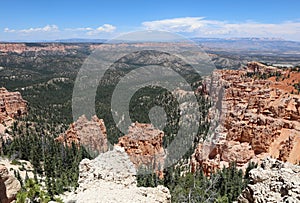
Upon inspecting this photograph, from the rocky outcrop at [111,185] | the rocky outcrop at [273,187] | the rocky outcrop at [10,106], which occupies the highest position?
the rocky outcrop at [273,187]

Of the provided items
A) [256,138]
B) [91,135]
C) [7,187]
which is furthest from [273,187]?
[91,135]

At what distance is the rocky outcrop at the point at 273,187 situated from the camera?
8.65 meters

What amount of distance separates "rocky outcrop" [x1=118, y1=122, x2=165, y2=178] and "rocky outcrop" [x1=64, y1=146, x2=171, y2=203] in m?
15.3

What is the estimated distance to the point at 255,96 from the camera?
127 feet

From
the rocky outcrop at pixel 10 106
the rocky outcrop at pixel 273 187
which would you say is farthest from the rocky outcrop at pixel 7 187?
the rocky outcrop at pixel 10 106

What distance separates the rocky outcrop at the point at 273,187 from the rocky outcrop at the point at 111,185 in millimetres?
3612

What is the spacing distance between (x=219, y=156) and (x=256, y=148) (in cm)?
395

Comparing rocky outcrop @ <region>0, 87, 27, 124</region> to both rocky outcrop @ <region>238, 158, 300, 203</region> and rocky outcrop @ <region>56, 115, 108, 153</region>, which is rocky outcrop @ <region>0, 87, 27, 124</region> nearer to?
rocky outcrop @ <region>56, 115, 108, 153</region>

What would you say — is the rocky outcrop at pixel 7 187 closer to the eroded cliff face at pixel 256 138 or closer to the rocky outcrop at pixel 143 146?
the rocky outcrop at pixel 143 146

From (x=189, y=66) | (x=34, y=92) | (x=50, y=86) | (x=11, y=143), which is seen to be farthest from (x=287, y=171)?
(x=189, y=66)

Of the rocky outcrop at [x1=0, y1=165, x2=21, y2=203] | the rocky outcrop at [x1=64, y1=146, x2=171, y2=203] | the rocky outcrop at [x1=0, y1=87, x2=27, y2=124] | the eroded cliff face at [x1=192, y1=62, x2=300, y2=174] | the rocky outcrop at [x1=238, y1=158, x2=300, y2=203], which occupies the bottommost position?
the rocky outcrop at [x1=0, y1=87, x2=27, y2=124]

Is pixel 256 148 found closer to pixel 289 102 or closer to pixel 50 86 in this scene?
pixel 289 102

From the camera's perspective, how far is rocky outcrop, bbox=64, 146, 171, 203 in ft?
36.5

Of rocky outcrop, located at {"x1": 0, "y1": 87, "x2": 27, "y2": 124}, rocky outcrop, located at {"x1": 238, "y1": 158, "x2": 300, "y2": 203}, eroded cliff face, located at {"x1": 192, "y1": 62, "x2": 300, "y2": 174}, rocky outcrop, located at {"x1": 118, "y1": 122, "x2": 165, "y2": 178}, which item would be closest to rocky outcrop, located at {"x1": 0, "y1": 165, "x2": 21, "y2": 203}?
rocky outcrop, located at {"x1": 238, "y1": 158, "x2": 300, "y2": 203}
